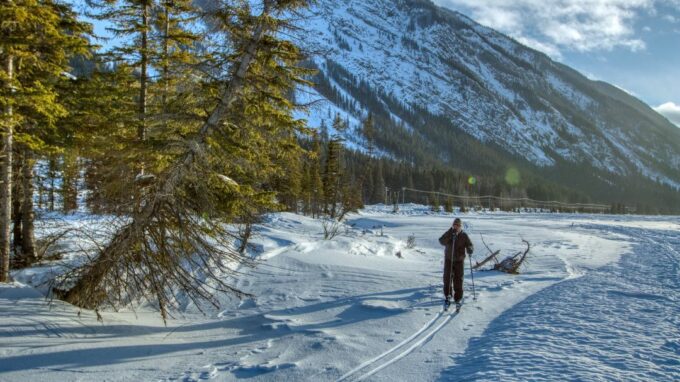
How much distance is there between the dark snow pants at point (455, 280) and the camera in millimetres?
7707

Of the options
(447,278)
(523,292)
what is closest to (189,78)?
(447,278)

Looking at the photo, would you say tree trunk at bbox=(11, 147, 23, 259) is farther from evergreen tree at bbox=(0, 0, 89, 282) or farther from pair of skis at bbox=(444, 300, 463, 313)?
pair of skis at bbox=(444, 300, 463, 313)

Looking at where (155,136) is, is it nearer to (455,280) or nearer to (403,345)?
(403,345)

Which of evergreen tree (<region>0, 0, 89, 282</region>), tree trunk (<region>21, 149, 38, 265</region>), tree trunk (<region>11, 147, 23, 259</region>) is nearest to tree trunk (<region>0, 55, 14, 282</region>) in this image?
evergreen tree (<region>0, 0, 89, 282</region>)

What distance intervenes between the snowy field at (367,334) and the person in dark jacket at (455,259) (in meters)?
0.37

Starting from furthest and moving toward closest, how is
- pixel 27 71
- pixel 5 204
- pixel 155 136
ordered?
pixel 27 71 → pixel 5 204 → pixel 155 136

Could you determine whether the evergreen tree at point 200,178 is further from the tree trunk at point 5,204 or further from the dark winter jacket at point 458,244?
the tree trunk at point 5,204

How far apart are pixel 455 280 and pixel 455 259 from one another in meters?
0.42

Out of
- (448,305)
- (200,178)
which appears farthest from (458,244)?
(200,178)

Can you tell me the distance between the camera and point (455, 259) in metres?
7.98

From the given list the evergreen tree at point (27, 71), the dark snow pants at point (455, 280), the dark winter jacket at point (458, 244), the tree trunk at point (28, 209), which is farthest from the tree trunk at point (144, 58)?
the dark snow pants at point (455, 280)

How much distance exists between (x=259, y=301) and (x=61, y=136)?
30.3ft

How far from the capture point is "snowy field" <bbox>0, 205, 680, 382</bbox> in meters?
4.71

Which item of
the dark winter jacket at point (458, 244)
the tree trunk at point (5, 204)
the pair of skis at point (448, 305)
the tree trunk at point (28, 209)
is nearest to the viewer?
the pair of skis at point (448, 305)
